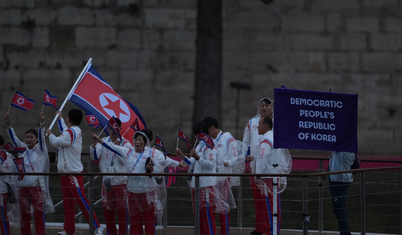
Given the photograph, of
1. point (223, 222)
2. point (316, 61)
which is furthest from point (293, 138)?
point (316, 61)

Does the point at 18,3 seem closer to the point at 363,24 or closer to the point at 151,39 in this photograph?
the point at 151,39

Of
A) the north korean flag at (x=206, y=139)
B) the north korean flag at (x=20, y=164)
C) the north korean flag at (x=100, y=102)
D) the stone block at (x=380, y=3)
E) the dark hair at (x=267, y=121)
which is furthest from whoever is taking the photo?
the stone block at (x=380, y=3)

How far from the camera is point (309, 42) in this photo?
15867 millimetres

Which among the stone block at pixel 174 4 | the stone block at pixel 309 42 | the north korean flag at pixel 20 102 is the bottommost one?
the north korean flag at pixel 20 102

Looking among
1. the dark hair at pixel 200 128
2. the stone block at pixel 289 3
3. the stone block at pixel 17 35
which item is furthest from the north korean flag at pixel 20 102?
the stone block at pixel 289 3

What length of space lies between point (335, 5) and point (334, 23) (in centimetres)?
45

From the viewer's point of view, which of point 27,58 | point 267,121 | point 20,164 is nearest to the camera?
point 20,164

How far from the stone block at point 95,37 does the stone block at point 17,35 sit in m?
1.26

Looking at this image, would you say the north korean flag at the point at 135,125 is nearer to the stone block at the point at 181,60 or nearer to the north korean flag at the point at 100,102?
the north korean flag at the point at 100,102

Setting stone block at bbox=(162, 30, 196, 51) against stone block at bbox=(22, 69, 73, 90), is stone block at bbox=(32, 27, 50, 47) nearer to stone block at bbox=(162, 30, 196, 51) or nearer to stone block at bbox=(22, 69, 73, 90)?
stone block at bbox=(22, 69, 73, 90)

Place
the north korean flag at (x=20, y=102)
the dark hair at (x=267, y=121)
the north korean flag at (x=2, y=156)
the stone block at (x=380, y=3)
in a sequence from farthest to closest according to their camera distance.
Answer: the stone block at (x=380, y=3) → the north korean flag at (x=20, y=102) → the dark hair at (x=267, y=121) → the north korean flag at (x=2, y=156)

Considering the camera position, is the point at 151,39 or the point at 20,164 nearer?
the point at 20,164

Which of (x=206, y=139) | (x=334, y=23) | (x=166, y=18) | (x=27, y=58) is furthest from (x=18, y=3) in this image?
(x=206, y=139)

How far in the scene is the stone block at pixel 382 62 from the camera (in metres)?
16.0
